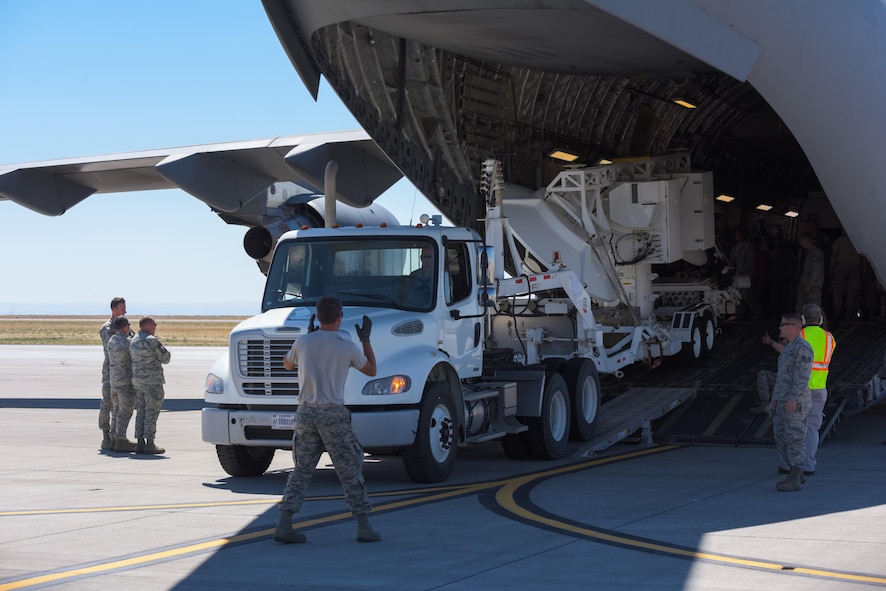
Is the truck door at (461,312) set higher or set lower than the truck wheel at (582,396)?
higher

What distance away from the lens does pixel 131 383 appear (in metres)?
13.3

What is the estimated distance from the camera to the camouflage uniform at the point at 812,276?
17125 mm

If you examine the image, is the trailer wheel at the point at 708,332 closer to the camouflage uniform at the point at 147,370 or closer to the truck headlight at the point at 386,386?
the camouflage uniform at the point at 147,370

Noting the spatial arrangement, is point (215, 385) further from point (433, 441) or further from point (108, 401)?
point (108, 401)

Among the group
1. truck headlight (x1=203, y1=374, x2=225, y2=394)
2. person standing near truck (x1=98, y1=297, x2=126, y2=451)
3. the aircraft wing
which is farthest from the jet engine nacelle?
truck headlight (x1=203, y1=374, x2=225, y2=394)

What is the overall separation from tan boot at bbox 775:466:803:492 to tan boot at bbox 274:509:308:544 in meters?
4.36

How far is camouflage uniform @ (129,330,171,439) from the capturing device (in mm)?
13016

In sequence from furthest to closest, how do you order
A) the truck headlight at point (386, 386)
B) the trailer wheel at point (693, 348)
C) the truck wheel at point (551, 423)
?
the trailer wheel at point (693, 348)
the truck wheel at point (551, 423)
the truck headlight at point (386, 386)

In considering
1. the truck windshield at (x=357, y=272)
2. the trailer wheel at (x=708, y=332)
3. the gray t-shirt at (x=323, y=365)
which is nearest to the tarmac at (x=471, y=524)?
the gray t-shirt at (x=323, y=365)

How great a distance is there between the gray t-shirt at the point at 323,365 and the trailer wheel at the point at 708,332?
400 inches

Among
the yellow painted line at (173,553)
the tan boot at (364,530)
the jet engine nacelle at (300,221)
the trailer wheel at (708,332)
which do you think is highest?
the jet engine nacelle at (300,221)

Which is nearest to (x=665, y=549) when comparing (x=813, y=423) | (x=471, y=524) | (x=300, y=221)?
(x=471, y=524)

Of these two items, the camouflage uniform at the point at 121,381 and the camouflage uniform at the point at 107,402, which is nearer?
the camouflage uniform at the point at 121,381

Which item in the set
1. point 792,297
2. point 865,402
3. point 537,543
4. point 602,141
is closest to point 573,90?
point 602,141
